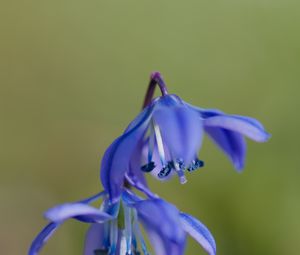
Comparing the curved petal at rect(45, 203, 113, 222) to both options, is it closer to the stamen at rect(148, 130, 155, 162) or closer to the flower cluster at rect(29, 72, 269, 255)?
the flower cluster at rect(29, 72, 269, 255)

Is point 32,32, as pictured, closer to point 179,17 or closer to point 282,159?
point 179,17

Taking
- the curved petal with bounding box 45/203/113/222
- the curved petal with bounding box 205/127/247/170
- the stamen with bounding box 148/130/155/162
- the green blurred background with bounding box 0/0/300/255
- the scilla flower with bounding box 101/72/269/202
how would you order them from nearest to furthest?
the curved petal with bounding box 45/203/113/222
the scilla flower with bounding box 101/72/269/202
the curved petal with bounding box 205/127/247/170
the stamen with bounding box 148/130/155/162
the green blurred background with bounding box 0/0/300/255

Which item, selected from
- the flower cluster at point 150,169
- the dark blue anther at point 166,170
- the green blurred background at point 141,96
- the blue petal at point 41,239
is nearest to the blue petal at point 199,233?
the flower cluster at point 150,169

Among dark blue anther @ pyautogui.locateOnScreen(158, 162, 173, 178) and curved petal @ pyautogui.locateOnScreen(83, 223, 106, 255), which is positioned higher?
dark blue anther @ pyautogui.locateOnScreen(158, 162, 173, 178)

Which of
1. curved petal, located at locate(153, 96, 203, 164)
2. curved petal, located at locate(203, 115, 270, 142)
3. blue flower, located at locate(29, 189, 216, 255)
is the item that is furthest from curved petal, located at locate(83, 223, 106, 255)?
curved petal, located at locate(203, 115, 270, 142)

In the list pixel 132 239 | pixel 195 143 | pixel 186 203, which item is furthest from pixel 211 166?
pixel 195 143

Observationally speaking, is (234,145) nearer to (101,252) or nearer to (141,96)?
(101,252)

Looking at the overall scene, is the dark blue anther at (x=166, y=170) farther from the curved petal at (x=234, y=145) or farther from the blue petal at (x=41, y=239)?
the blue petal at (x=41, y=239)

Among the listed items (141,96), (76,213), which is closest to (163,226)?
(76,213)
